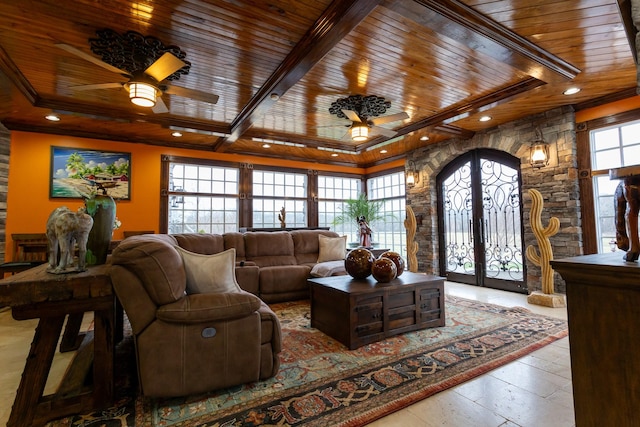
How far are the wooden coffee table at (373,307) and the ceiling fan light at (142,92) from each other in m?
2.46

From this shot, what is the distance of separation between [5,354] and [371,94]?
4.50 meters

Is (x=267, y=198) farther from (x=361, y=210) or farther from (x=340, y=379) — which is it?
(x=340, y=379)

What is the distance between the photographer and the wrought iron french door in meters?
5.03

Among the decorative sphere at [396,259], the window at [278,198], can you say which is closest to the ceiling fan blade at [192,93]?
the decorative sphere at [396,259]

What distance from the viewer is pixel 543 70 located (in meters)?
3.16

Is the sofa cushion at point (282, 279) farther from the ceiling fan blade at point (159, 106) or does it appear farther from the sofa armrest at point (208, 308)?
the ceiling fan blade at point (159, 106)

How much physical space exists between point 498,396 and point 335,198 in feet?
20.1

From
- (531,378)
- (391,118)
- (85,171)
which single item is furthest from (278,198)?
(531,378)

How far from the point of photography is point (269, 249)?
487 cm

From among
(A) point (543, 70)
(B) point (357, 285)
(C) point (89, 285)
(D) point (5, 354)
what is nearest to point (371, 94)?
(A) point (543, 70)

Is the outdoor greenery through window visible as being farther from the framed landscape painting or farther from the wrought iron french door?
the wrought iron french door

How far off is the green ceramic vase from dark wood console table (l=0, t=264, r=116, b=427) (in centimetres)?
32

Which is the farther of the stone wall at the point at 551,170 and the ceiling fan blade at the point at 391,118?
the stone wall at the point at 551,170

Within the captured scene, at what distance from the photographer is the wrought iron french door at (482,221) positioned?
16.5 ft
